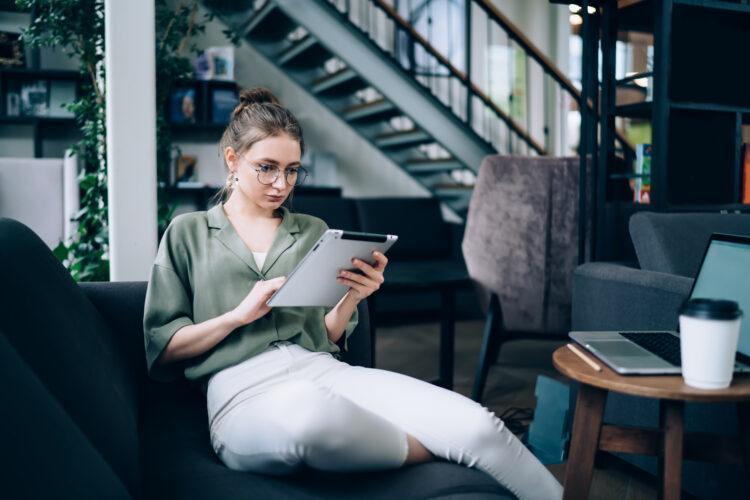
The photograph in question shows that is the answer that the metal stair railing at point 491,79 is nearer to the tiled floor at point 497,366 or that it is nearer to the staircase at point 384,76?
the staircase at point 384,76

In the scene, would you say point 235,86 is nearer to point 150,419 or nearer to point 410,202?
point 410,202

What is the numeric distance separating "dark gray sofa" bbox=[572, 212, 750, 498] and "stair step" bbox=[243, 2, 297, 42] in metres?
3.41

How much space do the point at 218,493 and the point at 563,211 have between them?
2035mm

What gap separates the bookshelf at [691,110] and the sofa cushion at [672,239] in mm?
303

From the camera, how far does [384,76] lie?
4570mm

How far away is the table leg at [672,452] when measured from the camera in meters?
1.25

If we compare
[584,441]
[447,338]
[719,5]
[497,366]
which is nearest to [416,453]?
[584,441]

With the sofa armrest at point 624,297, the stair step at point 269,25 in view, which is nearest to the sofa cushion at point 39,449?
the sofa armrest at point 624,297

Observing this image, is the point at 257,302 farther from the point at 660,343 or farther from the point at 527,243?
the point at 527,243

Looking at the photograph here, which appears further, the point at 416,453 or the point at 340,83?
the point at 340,83

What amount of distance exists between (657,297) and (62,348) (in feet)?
4.91

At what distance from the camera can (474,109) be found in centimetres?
684

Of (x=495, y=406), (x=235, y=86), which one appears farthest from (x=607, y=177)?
(x=235, y=86)

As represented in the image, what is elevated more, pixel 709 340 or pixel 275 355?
pixel 709 340
